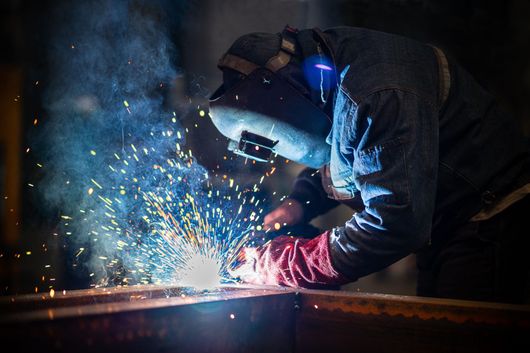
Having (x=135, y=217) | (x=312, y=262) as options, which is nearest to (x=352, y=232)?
(x=312, y=262)

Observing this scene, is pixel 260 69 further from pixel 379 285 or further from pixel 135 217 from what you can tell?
pixel 379 285

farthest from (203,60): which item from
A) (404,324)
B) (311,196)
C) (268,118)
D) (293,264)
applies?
(404,324)

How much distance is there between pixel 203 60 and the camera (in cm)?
359

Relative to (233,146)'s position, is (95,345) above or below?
below

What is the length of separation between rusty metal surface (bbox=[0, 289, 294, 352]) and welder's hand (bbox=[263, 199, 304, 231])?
102 centimetres

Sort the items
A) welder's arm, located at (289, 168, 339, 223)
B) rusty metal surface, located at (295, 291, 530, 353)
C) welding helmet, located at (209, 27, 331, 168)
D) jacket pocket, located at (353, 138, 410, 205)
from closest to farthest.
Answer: rusty metal surface, located at (295, 291, 530, 353) < jacket pocket, located at (353, 138, 410, 205) < welding helmet, located at (209, 27, 331, 168) < welder's arm, located at (289, 168, 339, 223)

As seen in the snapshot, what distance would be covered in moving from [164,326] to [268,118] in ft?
3.62

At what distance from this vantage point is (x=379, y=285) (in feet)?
21.8

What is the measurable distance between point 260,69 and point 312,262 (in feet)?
2.88

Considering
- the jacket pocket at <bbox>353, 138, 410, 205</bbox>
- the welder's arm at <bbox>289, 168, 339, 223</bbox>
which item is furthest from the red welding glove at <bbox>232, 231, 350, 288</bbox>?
the welder's arm at <bbox>289, 168, 339, 223</bbox>

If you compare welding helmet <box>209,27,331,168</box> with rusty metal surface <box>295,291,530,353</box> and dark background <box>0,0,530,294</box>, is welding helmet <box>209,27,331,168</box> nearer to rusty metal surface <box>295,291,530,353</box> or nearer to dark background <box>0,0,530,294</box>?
rusty metal surface <box>295,291,530,353</box>

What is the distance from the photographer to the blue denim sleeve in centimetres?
161

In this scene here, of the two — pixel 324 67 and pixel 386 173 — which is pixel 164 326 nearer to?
pixel 386 173

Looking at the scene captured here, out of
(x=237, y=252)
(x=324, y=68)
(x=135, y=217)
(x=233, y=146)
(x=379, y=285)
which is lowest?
(x=379, y=285)
